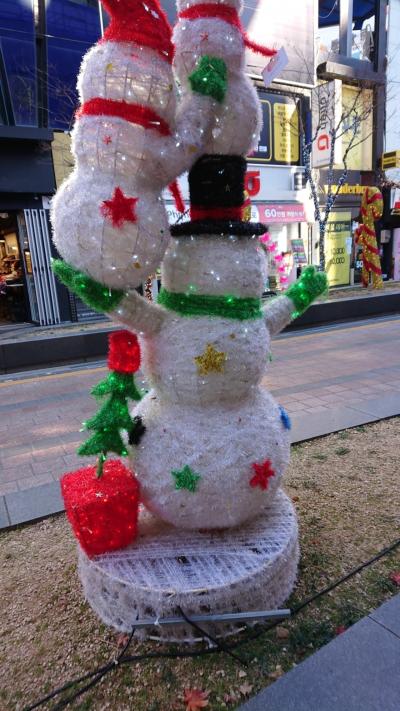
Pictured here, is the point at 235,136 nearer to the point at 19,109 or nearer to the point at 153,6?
the point at 153,6

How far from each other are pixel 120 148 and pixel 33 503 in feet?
8.87

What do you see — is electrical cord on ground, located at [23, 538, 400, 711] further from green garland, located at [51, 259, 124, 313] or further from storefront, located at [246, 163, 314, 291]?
storefront, located at [246, 163, 314, 291]

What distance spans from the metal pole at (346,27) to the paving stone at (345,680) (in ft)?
63.5

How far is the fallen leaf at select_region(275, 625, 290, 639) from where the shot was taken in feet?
7.14

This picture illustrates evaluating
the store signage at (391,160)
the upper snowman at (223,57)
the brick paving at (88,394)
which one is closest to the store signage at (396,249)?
the store signage at (391,160)

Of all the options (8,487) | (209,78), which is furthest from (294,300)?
(8,487)

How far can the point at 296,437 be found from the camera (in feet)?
14.7

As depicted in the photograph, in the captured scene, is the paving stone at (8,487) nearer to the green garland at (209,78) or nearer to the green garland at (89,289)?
the green garland at (89,289)

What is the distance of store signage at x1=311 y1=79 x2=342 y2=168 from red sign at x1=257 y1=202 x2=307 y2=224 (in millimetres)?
1434

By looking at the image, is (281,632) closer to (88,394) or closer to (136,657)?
(136,657)

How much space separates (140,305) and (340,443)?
9.54 ft

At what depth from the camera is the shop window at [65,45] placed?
35.0 ft

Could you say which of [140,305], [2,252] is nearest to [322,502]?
[140,305]

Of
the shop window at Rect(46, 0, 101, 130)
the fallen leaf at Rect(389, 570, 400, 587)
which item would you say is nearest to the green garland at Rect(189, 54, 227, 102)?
the fallen leaf at Rect(389, 570, 400, 587)
